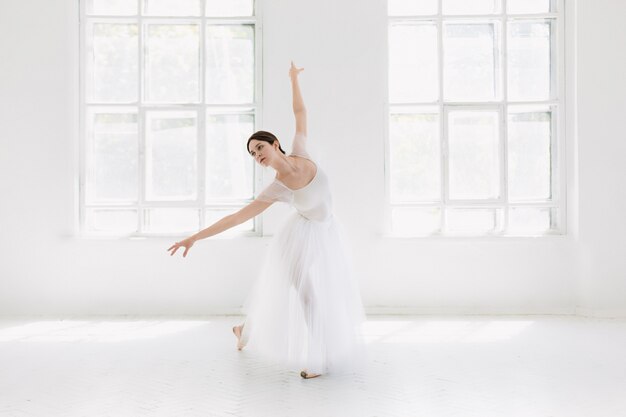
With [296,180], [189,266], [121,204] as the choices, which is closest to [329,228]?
[296,180]

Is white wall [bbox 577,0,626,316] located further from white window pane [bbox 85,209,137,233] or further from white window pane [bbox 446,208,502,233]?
white window pane [bbox 85,209,137,233]

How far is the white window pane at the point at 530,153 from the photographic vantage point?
18.5 ft

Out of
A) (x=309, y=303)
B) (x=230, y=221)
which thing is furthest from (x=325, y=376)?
(x=230, y=221)

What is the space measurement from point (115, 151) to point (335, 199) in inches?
72.0

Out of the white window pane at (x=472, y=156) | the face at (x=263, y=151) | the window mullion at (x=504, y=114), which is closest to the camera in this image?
the face at (x=263, y=151)

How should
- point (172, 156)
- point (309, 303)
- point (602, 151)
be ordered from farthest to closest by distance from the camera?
Answer: point (172, 156), point (602, 151), point (309, 303)

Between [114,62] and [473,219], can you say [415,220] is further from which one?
[114,62]

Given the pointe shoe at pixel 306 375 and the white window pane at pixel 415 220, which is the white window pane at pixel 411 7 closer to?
the white window pane at pixel 415 220

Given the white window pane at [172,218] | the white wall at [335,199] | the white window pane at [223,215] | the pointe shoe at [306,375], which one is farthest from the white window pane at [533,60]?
the pointe shoe at [306,375]

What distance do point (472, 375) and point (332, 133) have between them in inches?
97.2

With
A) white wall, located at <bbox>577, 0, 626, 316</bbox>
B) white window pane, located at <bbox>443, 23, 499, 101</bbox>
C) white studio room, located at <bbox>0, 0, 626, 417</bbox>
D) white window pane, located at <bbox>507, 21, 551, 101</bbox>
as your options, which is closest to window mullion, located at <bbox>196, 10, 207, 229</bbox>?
white studio room, located at <bbox>0, 0, 626, 417</bbox>

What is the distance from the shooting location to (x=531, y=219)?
223 inches

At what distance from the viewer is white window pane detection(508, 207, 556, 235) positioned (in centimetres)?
565

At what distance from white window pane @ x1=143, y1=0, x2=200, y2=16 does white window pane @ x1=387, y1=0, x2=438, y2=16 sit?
158 cm
